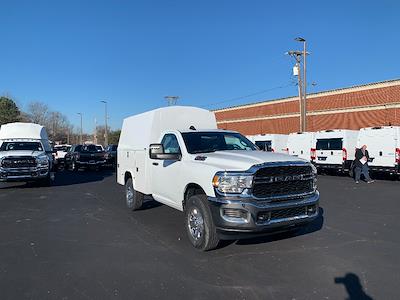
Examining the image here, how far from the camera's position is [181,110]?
9484mm

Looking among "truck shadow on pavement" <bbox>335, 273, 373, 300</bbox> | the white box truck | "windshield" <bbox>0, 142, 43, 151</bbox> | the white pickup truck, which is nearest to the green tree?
the white box truck

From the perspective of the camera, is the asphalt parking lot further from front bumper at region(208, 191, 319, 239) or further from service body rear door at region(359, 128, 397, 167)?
service body rear door at region(359, 128, 397, 167)

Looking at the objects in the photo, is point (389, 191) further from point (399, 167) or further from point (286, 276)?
point (286, 276)

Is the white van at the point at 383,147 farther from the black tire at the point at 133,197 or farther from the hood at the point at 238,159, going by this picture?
the hood at the point at 238,159

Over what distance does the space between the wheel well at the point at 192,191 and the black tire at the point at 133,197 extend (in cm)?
315

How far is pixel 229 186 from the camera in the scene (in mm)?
5996

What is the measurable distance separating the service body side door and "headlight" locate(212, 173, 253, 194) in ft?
4.08

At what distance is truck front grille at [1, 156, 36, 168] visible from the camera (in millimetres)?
15461

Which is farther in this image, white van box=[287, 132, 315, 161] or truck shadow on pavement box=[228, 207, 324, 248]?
white van box=[287, 132, 315, 161]

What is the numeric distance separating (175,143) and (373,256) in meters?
4.02

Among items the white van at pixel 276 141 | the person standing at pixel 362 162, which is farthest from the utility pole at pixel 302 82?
the person standing at pixel 362 162

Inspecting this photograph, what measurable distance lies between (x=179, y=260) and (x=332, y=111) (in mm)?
36583

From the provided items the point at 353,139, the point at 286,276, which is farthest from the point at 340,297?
the point at 353,139

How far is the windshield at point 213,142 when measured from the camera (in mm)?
7566
